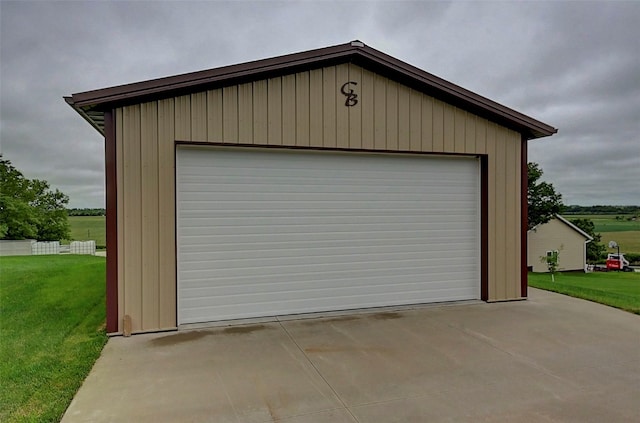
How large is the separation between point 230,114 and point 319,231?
210 cm

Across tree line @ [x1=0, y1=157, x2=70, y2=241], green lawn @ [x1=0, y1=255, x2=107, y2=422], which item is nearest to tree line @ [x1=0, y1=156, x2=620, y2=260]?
tree line @ [x1=0, y1=157, x2=70, y2=241]

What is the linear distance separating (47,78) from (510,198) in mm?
12270

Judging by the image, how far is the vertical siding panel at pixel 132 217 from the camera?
489 cm

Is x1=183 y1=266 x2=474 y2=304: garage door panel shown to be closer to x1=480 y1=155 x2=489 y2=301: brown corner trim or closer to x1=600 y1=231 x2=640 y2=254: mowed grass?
x1=480 y1=155 x2=489 y2=301: brown corner trim

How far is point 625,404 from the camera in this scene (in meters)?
3.03

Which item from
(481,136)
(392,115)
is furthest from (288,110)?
(481,136)

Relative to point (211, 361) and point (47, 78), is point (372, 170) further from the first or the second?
point (47, 78)

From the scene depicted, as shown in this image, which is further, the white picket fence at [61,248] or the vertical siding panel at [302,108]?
the white picket fence at [61,248]

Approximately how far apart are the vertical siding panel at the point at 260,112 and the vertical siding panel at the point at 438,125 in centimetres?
266

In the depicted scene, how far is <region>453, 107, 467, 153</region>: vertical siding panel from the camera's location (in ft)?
20.7

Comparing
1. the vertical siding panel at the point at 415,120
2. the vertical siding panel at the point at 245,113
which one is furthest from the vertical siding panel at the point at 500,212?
the vertical siding panel at the point at 245,113

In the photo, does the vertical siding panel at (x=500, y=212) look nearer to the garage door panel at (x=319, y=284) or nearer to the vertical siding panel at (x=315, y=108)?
the garage door panel at (x=319, y=284)

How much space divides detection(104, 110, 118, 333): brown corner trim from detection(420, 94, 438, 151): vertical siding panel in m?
4.37

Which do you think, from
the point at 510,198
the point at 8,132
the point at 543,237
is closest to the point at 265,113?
the point at 510,198
